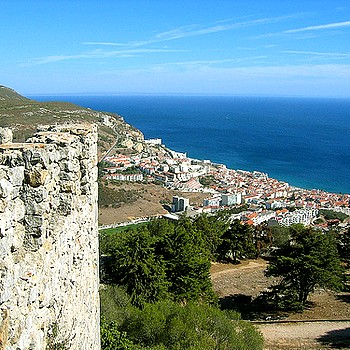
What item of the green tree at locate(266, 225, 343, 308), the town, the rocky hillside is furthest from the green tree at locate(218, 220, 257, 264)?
the rocky hillside

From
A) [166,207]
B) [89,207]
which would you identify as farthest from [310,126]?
[89,207]

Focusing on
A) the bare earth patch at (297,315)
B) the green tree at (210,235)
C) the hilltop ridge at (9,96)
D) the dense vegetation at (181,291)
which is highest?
the hilltop ridge at (9,96)

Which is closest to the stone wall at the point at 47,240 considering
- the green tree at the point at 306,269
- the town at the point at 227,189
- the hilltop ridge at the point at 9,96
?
the green tree at the point at 306,269

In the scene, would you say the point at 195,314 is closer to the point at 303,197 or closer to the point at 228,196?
the point at 228,196

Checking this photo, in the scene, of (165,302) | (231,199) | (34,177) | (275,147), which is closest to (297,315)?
(165,302)

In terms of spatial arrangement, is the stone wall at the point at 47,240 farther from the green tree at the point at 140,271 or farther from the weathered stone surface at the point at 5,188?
the green tree at the point at 140,271

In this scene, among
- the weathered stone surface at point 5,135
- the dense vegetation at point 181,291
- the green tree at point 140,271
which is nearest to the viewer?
the weathered stone surface at point 5,135

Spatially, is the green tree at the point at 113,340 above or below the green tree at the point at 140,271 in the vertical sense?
above
